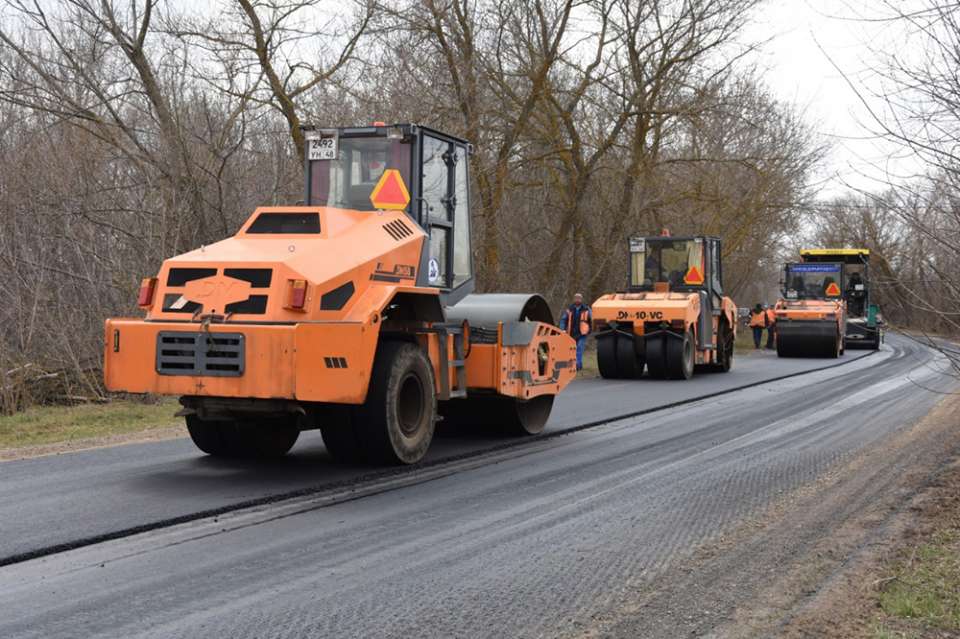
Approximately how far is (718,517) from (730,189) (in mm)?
27907

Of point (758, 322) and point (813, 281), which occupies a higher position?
point (813, 281)

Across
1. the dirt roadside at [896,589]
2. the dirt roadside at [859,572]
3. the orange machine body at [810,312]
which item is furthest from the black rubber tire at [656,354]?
the dirt roadside at [896,589]

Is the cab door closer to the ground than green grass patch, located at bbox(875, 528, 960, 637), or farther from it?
farther from it

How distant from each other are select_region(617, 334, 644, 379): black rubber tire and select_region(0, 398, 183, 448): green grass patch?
8473 millimetres

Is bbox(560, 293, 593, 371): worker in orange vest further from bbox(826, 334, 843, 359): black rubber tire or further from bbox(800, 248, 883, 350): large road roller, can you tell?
bbox(800, 248, 883, 350): large road roller

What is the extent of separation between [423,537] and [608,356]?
543 inches

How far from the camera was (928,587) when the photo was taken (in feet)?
16.7

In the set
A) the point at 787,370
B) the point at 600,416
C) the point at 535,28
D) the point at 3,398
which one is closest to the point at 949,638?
the point at 600,416

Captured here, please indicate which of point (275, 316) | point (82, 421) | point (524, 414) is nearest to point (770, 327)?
point (524, 414)

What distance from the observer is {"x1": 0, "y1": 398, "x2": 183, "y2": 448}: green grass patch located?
437 inches

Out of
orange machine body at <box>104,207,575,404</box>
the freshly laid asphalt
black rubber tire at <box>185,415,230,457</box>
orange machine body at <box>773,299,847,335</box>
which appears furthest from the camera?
orange machine body at <box>773,299,847,335</box>

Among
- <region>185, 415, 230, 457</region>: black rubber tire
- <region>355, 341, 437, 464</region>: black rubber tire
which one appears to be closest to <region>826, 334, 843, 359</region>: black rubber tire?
<region>355, 341, 437, 464</region>: black rubber tire

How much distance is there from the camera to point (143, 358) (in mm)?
7652

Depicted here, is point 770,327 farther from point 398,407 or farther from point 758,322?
point 398,407
